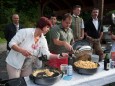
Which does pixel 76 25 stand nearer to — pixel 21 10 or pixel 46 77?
pixel 46 77

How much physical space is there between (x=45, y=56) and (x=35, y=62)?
26cm

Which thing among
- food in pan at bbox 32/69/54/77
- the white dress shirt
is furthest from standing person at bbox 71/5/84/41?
food in pan at bbox 32/69/54/77

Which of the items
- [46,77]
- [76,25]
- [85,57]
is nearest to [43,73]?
[46,77]

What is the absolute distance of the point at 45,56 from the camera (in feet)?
10.5

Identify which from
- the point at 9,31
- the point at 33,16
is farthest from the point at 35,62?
the point at 33,16

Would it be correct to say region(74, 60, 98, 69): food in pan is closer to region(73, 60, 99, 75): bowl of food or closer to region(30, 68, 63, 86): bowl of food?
region(73, 60, 99, 75): bowl of food

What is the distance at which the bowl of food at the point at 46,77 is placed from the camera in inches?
107

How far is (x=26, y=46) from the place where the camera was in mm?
3119

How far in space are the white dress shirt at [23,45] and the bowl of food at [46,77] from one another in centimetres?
33

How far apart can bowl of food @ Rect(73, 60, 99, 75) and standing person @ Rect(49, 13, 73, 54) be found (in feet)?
1.35

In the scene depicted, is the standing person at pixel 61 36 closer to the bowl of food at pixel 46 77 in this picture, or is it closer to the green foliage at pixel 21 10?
the bowl of food at pixel 46 77

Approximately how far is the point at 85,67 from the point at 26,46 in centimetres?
82

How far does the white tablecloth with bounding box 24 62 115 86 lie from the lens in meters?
2.90

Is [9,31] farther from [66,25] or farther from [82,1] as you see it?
[82,1]
